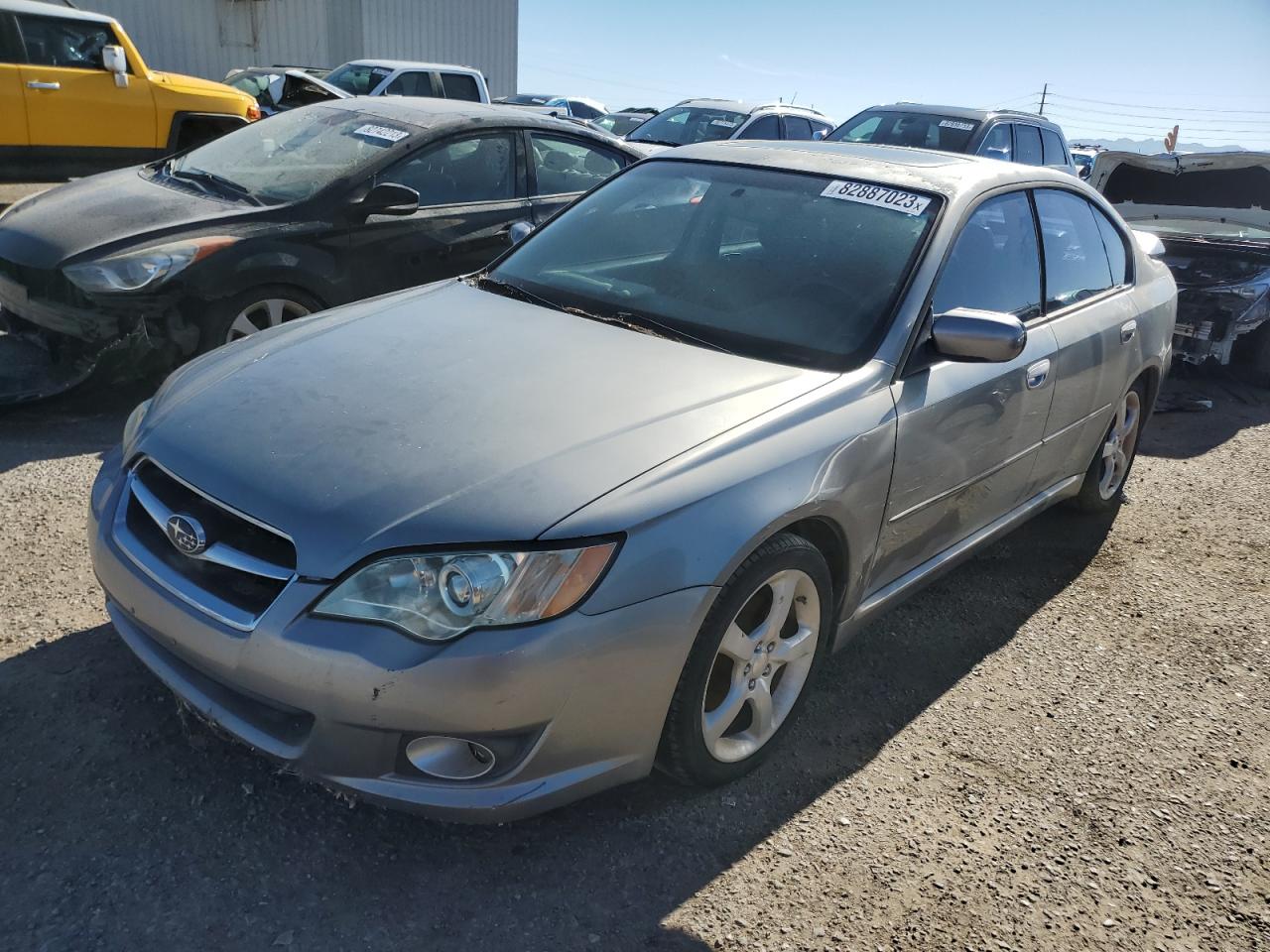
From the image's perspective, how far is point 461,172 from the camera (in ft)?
18.4

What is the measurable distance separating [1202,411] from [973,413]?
16.3 feet

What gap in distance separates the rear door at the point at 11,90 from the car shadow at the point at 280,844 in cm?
826

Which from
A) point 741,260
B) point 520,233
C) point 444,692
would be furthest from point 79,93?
point 444,692

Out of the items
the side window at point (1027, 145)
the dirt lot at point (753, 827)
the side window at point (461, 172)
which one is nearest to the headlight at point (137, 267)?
the side window at point (461, 172)

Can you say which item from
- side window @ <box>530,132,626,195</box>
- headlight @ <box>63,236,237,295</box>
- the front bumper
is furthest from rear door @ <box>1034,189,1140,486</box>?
headlight @ <box>63,236,237,295</box>

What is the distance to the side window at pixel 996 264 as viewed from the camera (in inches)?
124

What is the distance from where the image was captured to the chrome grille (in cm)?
217

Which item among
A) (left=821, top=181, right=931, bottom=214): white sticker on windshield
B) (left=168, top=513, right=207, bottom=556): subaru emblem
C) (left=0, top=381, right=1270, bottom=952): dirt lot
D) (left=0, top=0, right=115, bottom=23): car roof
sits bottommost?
(left=0, top=381, right=1270, bottom=952): dirt lot

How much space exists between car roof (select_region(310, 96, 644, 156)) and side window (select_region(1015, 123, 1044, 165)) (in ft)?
20.4

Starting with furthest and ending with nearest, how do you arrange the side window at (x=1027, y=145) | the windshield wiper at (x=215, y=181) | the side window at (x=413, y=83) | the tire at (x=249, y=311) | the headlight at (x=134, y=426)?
the side window at (x=413, y=83) < the side window at (x=1027, y=145) < the windshield wiper at (x=215, y=181) < the tire at (x=249, y=311) < the headlight at (x=134, y=426)

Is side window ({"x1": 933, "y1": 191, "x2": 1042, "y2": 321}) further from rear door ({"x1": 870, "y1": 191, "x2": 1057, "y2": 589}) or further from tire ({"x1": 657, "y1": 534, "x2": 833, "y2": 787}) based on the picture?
tire ({"x1": 657, "y1": 534, "x2": 833, "y2": 787})

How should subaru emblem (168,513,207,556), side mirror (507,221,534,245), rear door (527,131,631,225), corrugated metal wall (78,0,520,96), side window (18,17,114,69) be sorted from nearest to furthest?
subaru emblem (168,513,207,556) < side mirror (507,221,534,245) < rear door (527,131,631,225) < side window (18,17,114,69) < corrugated metal wall (78,0,520,96)

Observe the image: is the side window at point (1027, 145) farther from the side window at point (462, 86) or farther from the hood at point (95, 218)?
the hood at point (95, 218)

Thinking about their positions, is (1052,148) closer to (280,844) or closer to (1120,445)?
(1120,445)
